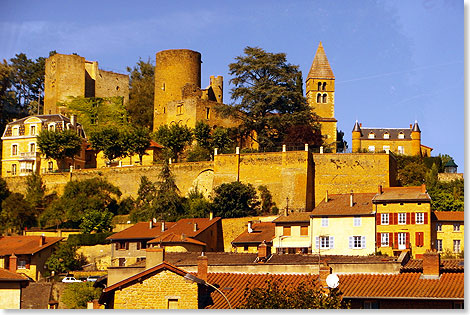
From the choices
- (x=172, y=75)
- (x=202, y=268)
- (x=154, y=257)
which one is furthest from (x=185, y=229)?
(x=172, y=75)

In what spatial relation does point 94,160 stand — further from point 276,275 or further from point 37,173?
point 276,275

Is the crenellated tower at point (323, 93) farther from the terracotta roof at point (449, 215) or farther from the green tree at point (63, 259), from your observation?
the green tree at point (63, 259)

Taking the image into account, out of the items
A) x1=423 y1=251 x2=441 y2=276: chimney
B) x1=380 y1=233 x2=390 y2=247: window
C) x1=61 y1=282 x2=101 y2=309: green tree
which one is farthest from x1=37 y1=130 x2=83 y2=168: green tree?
x1=423 y1=251 x2=441 y2=276: chimney

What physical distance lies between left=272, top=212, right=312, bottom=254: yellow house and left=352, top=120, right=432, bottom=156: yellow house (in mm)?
18533

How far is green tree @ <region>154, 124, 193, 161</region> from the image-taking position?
206ft

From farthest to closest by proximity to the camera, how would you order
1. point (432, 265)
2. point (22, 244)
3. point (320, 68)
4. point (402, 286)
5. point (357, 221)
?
point (320, 68) < point (22, 244) < point (357, 221) < point (432, 265) < point (402, 286)

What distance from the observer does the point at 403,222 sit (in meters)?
45.0

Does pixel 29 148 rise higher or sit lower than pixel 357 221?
higher

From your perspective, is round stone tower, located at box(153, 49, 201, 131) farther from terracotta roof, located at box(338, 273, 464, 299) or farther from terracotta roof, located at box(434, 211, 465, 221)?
terracotta roof, located at box(338, 273, 464, 299)

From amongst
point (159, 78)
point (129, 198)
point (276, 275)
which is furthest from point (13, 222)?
point (276, 275)

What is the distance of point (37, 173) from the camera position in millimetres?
63625

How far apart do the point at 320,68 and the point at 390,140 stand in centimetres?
725

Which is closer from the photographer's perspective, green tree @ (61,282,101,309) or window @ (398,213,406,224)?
green tree @ (61,282,101,309)

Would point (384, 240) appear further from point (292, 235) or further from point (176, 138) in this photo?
→ point (176, 138)
